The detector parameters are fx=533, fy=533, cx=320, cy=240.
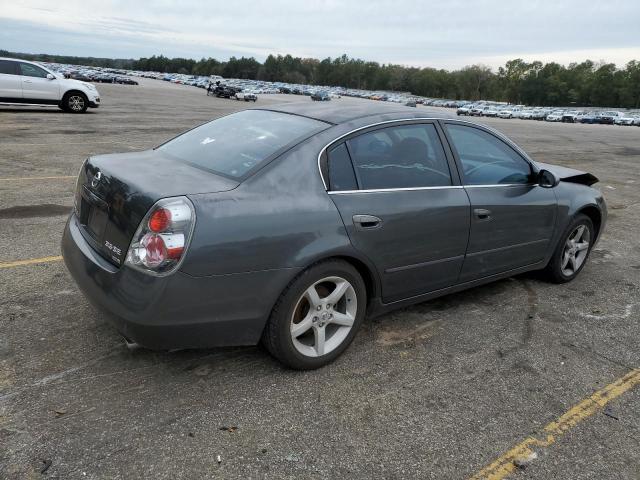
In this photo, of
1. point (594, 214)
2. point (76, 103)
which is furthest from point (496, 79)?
point (594, 214)

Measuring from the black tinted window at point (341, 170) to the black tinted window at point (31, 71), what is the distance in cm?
1749

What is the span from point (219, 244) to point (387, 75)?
653ft

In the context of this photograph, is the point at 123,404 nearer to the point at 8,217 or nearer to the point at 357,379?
the point at 357,379

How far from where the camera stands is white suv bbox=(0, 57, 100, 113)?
16875 mm

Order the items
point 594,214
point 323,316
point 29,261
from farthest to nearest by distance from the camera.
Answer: point 594,214
point 29,261
point 323,316

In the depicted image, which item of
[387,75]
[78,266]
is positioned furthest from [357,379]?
[387,75]

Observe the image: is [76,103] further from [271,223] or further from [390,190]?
[271,223]

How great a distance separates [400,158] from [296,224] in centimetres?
103

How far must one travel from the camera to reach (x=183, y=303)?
2.61 m

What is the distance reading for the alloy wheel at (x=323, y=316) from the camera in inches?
120

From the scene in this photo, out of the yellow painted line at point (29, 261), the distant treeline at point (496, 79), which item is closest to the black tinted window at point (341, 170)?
the yellow painted line at point (29, 261)

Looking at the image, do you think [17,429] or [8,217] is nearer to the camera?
[17,429]

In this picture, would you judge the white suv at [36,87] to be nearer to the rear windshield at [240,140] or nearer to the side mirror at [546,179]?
the rear windshield at [240,140]

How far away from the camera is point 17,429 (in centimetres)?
249
